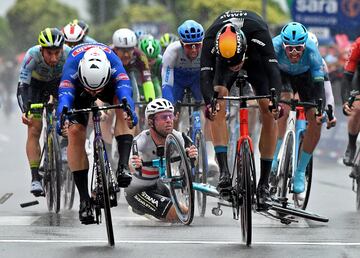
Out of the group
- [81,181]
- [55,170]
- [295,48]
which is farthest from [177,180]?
[55,170]

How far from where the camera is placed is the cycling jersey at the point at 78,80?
12359 mm

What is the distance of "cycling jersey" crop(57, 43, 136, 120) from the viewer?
12.4 m

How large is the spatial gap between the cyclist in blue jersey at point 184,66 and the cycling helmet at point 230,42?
3360 mm

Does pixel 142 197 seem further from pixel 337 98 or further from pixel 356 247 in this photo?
pixel 337 98

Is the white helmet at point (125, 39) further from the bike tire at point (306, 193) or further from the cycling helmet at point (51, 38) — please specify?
the bike tire at point (306, 193)

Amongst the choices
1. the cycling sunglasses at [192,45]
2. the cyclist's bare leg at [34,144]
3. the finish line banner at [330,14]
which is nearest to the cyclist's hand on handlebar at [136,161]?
the cyclist's bare leg at [34,144]

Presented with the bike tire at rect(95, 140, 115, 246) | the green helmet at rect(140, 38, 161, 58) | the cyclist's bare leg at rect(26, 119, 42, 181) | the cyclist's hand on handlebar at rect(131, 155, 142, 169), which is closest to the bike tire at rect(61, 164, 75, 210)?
the cyclist's bare leg at rect(26, 119, 42, 181)

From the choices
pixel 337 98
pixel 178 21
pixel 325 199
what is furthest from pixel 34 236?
pixel 178 21

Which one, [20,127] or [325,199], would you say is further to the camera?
[20,127]

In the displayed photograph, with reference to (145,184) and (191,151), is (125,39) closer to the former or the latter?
(145,184)

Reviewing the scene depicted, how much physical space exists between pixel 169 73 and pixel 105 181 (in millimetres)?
4183

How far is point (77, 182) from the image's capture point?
41.6 feet

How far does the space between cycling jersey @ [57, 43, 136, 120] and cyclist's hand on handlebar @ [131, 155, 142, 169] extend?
1.13 m

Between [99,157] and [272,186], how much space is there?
2.57 metres
